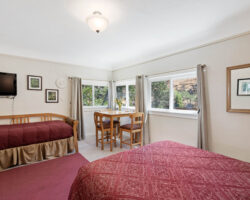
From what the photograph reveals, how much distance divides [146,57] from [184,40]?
3.63 ft

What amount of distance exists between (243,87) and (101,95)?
12.5 ft

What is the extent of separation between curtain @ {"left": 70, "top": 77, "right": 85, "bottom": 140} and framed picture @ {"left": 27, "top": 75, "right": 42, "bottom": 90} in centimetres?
81

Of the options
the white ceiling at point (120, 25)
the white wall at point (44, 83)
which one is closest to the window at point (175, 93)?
the white ceiling at point (120, 25)

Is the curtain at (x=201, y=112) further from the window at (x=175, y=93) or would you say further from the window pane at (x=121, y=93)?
the window pane at (x=121, y=93)

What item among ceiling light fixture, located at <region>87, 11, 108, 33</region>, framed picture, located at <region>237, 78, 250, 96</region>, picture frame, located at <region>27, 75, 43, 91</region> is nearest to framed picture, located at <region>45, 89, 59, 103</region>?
picture frame, located at <region>27, 75, 43, 91</region>

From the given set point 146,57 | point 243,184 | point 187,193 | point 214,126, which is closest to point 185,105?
point 214,126

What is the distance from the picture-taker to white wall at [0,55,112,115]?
127 inches

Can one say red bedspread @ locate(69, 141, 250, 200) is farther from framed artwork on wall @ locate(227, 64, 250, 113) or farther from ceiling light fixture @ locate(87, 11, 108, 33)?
ceiling light fixture @ locate(87, 11, 108, 33)

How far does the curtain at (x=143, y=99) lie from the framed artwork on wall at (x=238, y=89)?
1.78m

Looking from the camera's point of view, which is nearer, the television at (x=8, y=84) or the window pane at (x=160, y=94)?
the television at (x=8, y=84)

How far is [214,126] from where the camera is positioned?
2424mm

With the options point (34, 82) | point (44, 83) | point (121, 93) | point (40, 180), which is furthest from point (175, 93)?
point (34, 82)

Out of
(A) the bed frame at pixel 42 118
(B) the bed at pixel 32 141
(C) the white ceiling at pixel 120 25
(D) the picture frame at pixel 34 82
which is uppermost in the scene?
(C) the white ceiling at pixel 120 25

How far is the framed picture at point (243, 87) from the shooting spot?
2.03 metres
